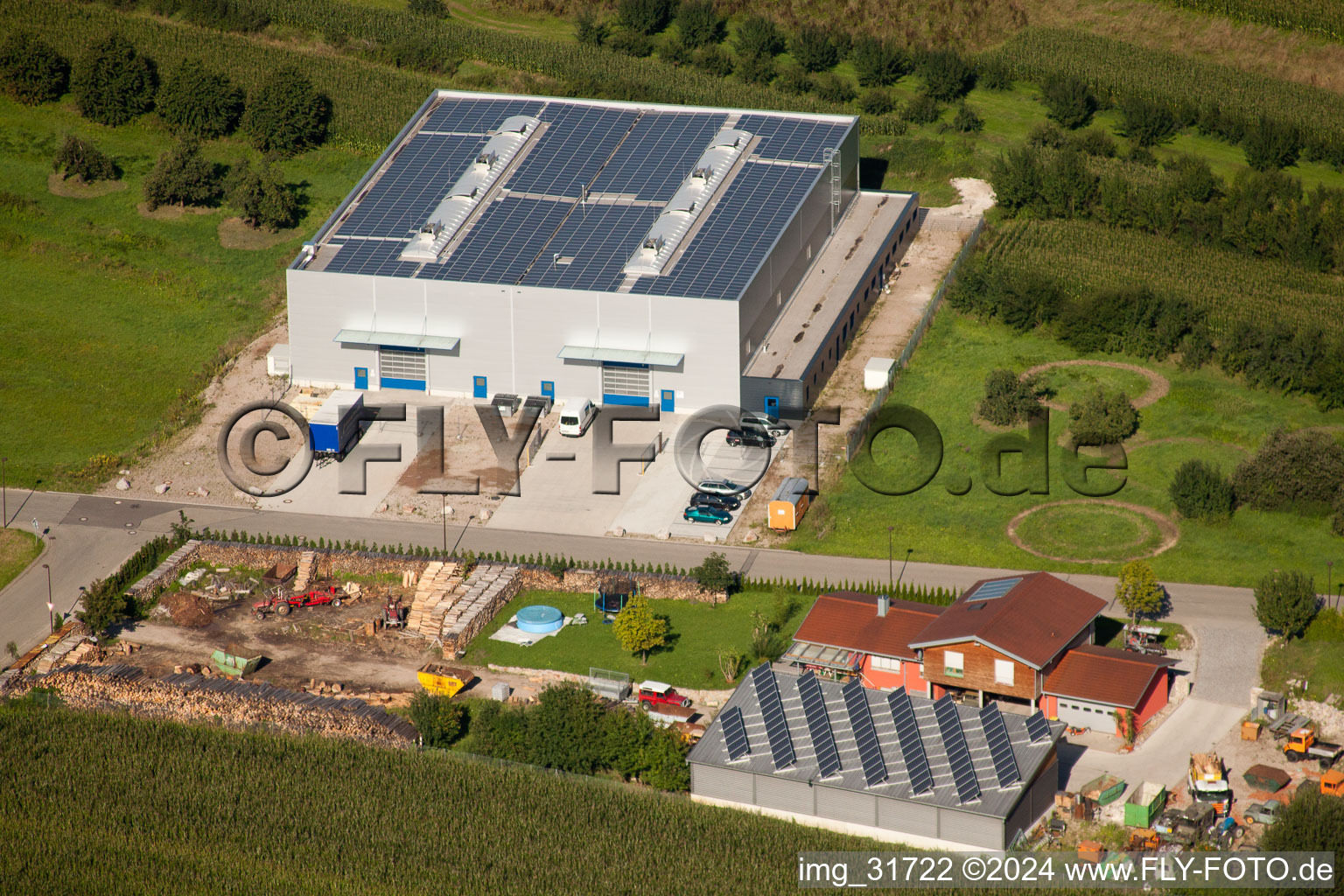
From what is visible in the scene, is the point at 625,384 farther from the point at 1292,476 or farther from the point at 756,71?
the point at 756,71

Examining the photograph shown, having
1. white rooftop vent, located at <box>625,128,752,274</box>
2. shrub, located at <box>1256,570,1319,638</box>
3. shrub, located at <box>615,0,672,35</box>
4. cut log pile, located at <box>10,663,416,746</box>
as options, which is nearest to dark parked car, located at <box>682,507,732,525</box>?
white rooftop vent, located at <box>625,128,752,274</box>

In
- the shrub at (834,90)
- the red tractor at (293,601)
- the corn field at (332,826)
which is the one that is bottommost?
the corn field at (332,826)

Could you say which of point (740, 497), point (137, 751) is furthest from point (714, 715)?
point (137, 751)

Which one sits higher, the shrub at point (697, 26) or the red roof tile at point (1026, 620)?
the shrub at point (697, 26)

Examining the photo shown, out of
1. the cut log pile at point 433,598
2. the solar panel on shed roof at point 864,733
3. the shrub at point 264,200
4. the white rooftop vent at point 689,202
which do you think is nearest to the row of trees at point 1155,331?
the white rooftop vent at point 689,202

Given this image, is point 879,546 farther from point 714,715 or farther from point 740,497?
point 714,715

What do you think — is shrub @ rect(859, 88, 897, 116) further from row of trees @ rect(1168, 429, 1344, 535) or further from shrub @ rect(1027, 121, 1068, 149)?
row of trees @ rect(1168, 429, 1344, 535)

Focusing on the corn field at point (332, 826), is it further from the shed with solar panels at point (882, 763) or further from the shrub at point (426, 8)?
Answer: the shrub at point (426, 8)
